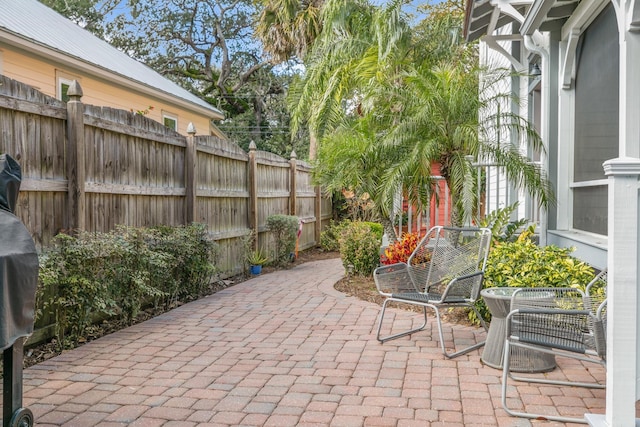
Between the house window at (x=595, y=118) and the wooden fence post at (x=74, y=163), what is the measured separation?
4.75 m

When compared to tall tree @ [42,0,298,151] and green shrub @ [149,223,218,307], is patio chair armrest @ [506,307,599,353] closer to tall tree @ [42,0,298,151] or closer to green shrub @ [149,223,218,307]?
green shrub @ [149,223,218,307]

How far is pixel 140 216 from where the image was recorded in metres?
6.41

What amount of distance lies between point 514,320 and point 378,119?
5148mm

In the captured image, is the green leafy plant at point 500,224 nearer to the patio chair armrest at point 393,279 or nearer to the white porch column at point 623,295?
the patio chair armrest at point 393,279

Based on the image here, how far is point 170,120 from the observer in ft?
46.6

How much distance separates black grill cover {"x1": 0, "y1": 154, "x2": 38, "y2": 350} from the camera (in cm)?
247

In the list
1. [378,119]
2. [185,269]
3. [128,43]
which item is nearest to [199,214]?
[185,269]

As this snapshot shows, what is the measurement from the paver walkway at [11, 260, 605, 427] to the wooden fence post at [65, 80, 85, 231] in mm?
1154

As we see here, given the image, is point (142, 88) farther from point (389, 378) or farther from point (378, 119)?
point (389, 378)

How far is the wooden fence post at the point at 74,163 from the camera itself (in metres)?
5.15

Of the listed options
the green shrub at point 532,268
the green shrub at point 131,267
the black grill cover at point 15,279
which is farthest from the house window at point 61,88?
the green shrub at point 532,268

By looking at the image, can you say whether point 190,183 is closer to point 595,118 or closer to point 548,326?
point 595,118

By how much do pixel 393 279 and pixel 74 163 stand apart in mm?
3189

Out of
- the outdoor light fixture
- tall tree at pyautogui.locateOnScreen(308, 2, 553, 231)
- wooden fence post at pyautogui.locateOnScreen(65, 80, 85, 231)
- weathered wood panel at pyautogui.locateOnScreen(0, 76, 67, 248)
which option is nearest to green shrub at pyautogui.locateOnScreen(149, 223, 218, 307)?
wooden fence post at pyautogui.locateOnScreen(65, 80, 85, 231)
